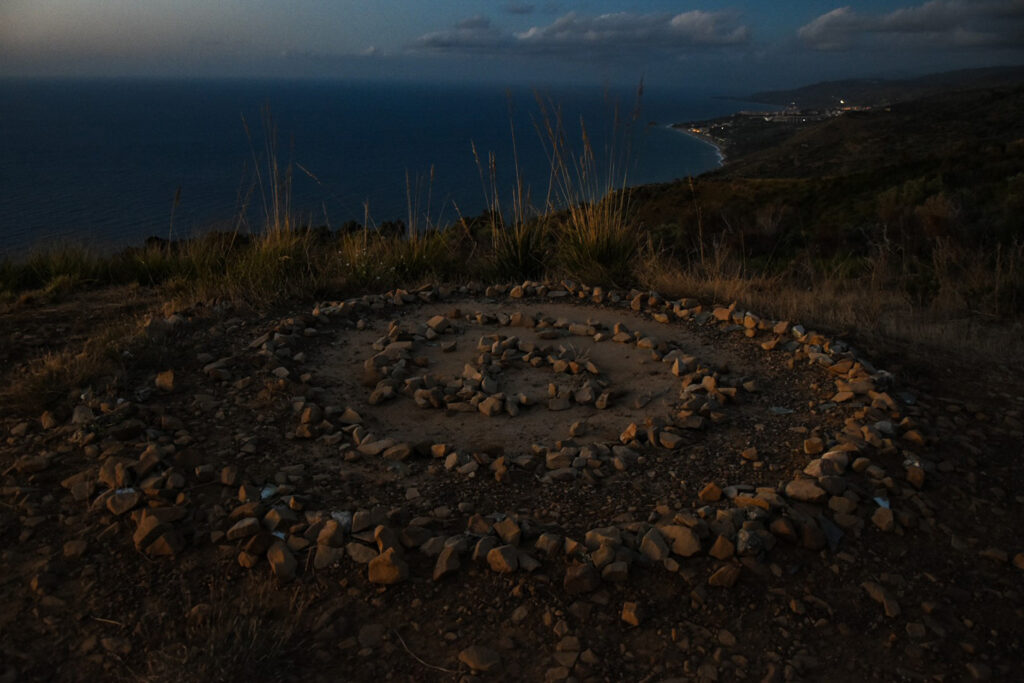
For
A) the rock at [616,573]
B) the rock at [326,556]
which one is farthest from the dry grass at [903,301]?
the rock at [326,556]

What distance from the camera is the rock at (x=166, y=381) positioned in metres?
3.51

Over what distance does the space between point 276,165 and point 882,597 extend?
17.4 ft

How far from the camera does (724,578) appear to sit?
85.4 inches

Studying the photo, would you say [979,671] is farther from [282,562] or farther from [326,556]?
[282,562]

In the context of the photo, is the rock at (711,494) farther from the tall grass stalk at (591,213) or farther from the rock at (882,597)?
the tall grass stalk at (591,213)

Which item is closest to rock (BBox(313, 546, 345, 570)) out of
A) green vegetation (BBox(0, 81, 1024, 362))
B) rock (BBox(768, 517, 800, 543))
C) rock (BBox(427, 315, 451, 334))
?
rock (BBox(768, 517, 800, 543))

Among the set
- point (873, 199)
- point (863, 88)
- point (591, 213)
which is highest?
point (863, 88)

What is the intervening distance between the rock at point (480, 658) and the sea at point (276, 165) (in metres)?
3.66

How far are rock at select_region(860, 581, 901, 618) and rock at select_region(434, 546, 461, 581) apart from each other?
1.25 meters

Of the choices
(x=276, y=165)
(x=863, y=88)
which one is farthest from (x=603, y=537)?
(x=863, y=88)

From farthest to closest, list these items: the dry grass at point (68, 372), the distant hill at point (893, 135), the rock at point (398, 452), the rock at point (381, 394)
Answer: the distant hill at point (893, 135), the rock at point (381, 394), the dry grass at point (68, 372), the rock at point (398, 452)

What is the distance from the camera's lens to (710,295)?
5.38 meters

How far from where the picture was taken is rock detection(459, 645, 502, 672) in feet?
6.18

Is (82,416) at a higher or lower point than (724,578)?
higher
